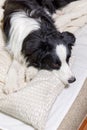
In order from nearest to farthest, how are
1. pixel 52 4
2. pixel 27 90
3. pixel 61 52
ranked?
pixel 27 90 → pixel 61 52 → pixel 52 4

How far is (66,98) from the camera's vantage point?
1.55m

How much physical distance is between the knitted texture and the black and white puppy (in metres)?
0.05

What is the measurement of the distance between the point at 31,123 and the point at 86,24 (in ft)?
3.19

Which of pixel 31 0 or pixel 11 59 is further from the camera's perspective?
pixel 31 0

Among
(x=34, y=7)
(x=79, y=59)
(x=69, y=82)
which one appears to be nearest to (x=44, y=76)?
(x=69, y=82)

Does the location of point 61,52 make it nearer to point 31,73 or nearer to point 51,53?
point 51,53

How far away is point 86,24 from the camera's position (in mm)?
2119

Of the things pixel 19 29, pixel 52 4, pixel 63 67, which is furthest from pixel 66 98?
pixel 52 4

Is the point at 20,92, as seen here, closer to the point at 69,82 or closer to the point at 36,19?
the point at 69,82

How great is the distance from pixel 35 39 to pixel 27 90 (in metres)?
0.31

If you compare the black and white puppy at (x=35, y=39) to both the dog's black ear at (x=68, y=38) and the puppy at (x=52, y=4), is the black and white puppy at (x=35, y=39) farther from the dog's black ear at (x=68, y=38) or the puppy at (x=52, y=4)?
the puppy at (x=52, y=4)

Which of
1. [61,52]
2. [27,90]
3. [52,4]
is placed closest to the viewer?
[27,90]

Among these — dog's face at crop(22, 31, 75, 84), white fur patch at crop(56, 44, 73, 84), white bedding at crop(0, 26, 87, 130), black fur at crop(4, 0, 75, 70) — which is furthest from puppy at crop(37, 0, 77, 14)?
white fur patch at crop(56, 44, 73, 84)

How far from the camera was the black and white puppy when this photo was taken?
1.64 m
